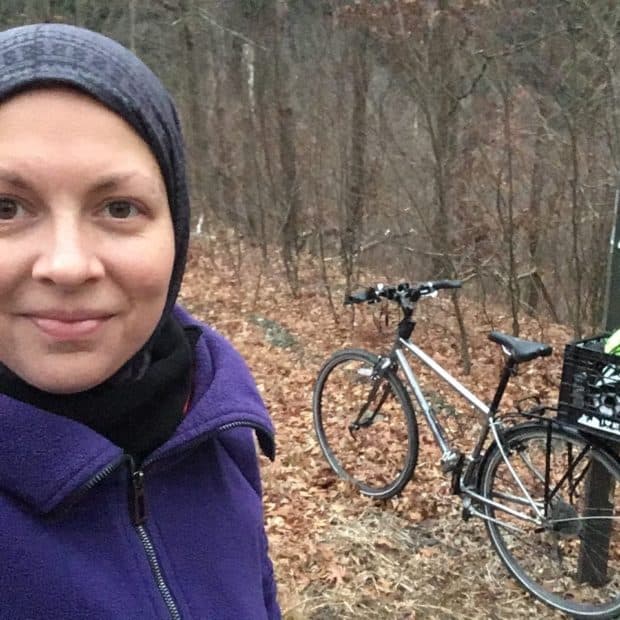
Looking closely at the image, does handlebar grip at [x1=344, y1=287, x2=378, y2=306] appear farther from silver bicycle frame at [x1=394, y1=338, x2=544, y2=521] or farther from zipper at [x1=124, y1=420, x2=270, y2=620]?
zipper at [x1=124, y1=420, x2=270, y2=620]

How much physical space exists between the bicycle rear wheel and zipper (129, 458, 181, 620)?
331 centimetres

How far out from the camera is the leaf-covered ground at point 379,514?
3.61 meters

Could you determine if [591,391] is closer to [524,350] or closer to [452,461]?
[524,350]

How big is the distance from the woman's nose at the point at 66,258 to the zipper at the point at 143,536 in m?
0.31

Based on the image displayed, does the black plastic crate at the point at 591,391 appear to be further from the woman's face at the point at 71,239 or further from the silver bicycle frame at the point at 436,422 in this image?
the woman's face at the point at 71,239

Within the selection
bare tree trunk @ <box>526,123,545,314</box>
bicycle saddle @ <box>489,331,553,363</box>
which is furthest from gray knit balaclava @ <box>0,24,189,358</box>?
bare tree trunk @ <box>526,123,545,314</box>

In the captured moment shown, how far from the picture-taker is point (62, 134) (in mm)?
898

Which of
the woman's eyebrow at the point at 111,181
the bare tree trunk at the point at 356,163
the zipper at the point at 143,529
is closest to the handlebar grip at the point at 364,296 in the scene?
the zipper at the point at 143,529

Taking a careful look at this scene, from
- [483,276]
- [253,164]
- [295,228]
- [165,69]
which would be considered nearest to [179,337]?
[483,276]

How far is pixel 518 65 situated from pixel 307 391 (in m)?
3.52

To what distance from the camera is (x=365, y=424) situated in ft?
15.3

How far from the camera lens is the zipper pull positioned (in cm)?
108

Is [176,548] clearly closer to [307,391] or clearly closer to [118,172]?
[118,172]

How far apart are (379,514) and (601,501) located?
1.44 metres
